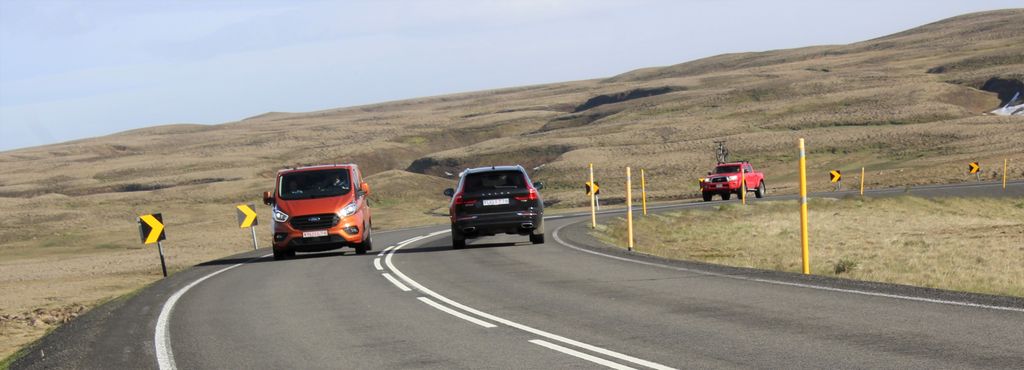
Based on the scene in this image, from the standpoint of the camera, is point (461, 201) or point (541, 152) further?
Answer: point (541, 152)

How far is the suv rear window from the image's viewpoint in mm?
23625

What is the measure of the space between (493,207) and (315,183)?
12.9ft

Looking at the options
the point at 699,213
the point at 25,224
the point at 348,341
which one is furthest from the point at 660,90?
the point at 348,341

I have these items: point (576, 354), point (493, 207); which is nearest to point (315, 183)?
point (493, 207)

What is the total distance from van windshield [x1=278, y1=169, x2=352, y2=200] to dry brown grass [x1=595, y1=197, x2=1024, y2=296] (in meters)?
6.69

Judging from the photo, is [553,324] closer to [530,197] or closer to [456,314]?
[456,314]

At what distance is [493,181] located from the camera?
23766 mm

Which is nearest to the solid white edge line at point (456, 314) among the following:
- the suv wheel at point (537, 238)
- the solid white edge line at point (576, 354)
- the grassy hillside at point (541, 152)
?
the solid white edge line at point (576, 354)

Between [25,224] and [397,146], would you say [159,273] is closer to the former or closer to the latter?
[25,224]

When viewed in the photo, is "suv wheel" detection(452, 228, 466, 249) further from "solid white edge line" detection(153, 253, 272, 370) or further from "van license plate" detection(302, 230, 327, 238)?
"solid white edge line" detection(153, 253, 272, 370)

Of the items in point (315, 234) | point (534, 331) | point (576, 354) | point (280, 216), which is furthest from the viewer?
point (280, 216)

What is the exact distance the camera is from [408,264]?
20.5 m

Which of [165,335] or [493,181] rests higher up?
[493,181]

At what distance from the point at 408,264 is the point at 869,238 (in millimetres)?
14933
